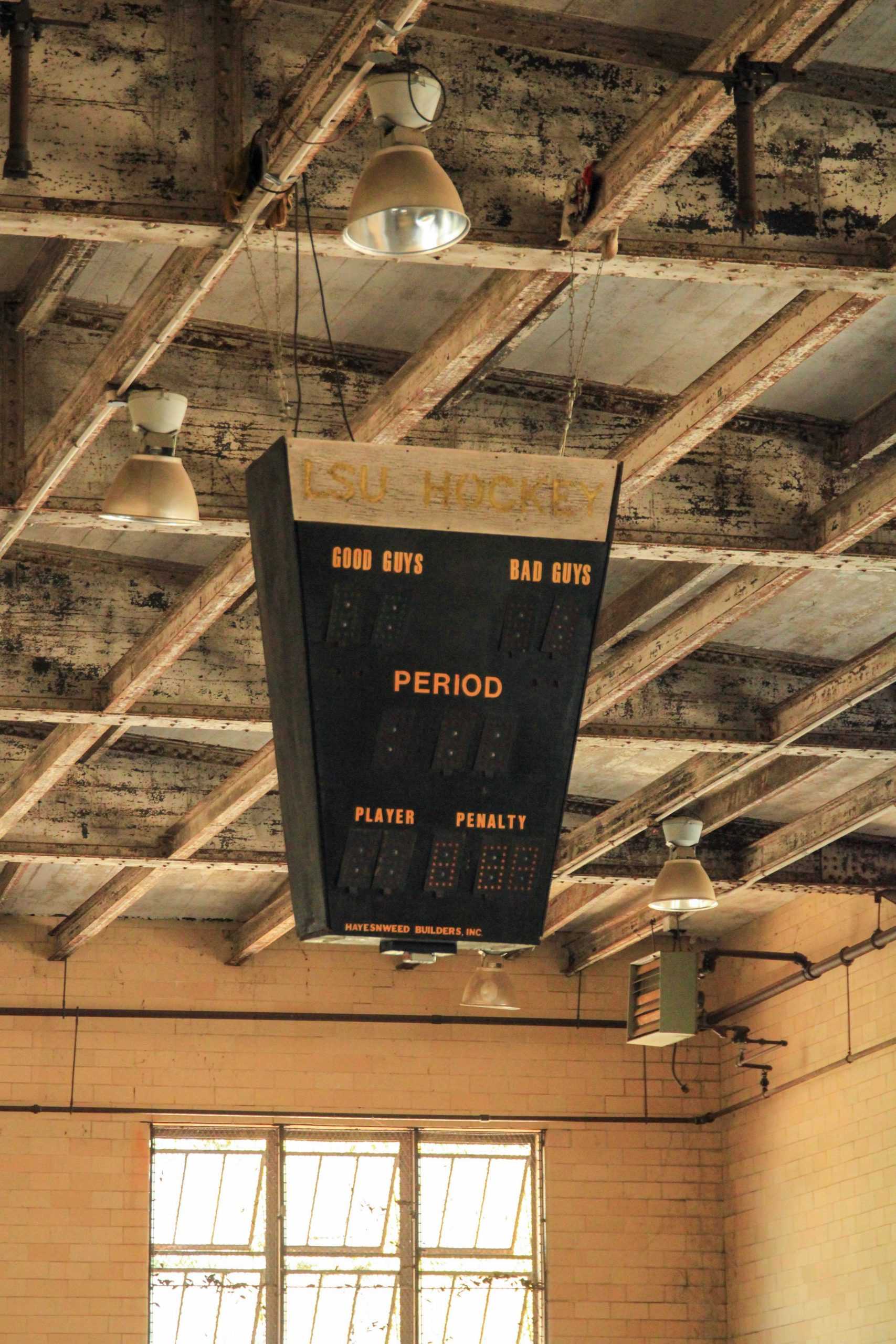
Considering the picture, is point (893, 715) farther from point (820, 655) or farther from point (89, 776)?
point (89, 776)

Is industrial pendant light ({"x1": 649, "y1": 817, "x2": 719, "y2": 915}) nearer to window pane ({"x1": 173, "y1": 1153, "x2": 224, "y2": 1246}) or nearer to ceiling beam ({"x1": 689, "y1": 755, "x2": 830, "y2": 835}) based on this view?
ceiling beam ({"x1": 689, "y1": 755, "x2": 830, "y2": 835})

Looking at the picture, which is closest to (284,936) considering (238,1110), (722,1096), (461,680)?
(238,1110)

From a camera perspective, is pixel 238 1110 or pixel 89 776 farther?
pixel 238 1110

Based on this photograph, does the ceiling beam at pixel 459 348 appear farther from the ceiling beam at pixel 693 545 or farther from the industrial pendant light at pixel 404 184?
the industrial pendant light at pixel 404 184

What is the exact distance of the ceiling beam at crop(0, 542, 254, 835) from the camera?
26.1 ft

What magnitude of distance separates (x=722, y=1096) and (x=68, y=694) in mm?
7851

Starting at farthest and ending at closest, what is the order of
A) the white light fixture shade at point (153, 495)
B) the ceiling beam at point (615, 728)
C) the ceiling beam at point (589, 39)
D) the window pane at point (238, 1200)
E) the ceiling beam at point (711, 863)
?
the window pane at point (238, 1200)
the ceiling beam at point (711, 863)
the ceiling beam at point (615, 728)
the white light fixture shade at point (153, 495)
the ceiling beam at point (589, 39)

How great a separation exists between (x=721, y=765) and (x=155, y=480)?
4.72 meters

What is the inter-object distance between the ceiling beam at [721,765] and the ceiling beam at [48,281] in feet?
9.02

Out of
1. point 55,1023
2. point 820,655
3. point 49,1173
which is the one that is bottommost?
point 49,1173

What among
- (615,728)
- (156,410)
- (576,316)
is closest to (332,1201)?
(615,728)

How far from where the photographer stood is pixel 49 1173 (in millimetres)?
13867

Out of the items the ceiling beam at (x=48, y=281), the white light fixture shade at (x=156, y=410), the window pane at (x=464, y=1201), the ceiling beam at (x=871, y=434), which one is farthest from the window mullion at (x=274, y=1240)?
the white light fixture shade at (x=156, y=410)

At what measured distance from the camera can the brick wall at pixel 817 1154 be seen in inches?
492
